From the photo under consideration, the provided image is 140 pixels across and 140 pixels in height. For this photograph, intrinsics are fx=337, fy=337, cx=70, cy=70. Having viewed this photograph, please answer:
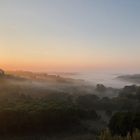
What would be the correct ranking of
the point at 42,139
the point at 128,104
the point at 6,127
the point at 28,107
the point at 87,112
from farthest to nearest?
the point at 128,104
the point at 87,112
the point at 28,107
the point at 6,127
the point at 42,139

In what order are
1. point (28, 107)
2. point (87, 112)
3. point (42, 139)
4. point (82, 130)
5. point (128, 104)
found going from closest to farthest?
point (42, 139) < point (82, 130) < point (28, 107) < point (87, 112) < point (128, 104)

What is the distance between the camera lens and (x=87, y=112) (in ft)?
129

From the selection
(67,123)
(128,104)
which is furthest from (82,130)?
(128,104)

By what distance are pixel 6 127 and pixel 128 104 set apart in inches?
940

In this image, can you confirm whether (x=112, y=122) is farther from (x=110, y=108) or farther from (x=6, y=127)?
(x=110, y=108)

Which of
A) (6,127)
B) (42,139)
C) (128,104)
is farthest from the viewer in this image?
(128,104)

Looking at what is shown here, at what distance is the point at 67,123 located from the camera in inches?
1266

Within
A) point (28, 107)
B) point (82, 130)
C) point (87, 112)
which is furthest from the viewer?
point (87, 112)

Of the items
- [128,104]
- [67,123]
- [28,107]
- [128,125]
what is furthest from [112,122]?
[128,104]

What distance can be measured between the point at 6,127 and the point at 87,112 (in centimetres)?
1284

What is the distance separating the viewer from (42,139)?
88.2 ft

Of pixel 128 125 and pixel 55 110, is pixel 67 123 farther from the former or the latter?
pixel 128 125

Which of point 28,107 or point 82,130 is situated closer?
point 82,130

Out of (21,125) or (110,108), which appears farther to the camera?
(110,108)
